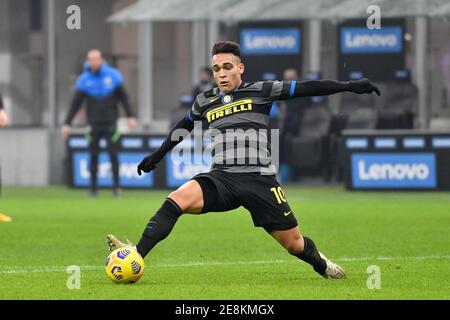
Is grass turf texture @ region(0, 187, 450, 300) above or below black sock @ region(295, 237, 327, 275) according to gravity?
below

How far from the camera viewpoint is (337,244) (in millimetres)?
13977

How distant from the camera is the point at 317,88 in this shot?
10.2 meters

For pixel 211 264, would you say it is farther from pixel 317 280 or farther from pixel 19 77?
pixel 19 77

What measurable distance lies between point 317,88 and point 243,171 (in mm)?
844

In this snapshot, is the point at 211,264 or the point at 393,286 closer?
the point at 393,286

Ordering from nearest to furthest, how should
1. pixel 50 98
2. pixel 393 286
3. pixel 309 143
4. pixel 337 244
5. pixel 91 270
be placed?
pixel 393 286
pixel 91 270
pixel 337 244
pixel 309 143
pixel 50 98

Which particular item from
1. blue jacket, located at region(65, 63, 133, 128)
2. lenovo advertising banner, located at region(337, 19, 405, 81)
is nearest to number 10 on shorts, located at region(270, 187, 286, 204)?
blue jacket, located at region(65, 63, 133, 128)

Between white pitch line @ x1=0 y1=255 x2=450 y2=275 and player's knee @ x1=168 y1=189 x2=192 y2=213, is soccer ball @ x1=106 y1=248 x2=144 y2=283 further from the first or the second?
white pitch line @ x1=0 y1=255 x2=450 y2=275

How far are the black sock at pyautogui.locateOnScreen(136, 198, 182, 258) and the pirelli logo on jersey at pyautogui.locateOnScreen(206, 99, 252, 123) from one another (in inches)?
32.0

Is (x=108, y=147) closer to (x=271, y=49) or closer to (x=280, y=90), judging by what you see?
(x=271, y=49)

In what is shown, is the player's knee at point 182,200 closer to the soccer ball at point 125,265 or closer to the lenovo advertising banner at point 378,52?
the soccer ball at point 125,265

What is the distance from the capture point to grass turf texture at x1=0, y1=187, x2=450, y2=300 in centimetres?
970

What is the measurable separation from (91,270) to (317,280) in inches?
80.1
